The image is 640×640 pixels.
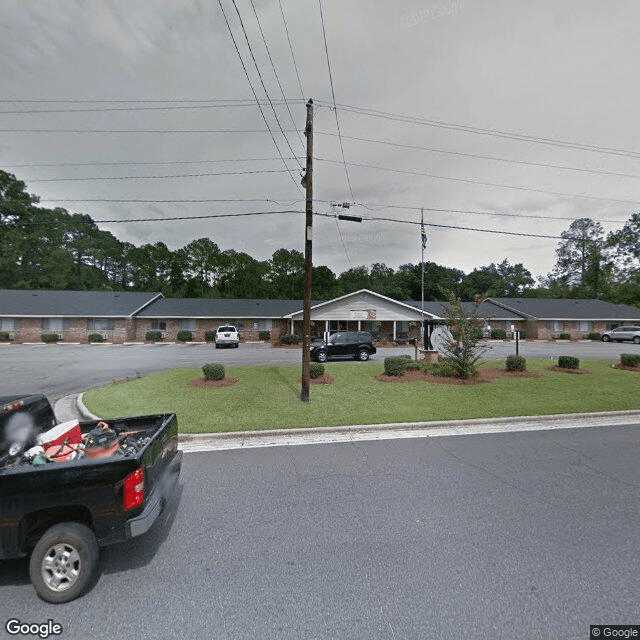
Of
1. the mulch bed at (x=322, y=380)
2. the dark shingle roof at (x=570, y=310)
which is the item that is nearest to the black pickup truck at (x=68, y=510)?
the mulch bed at (x=322, y=380)

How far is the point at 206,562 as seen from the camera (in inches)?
127

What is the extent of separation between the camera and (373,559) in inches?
128

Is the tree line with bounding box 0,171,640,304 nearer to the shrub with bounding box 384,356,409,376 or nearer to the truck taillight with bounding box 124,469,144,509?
the shrub with bounding box 384,356,409,376

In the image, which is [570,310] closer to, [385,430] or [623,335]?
[623,335]

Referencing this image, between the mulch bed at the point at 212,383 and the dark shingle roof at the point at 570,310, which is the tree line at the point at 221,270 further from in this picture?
the mulch bed at the point at 212,383

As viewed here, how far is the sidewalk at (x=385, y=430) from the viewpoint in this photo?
6.70m

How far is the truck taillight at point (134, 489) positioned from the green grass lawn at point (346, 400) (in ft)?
13.6

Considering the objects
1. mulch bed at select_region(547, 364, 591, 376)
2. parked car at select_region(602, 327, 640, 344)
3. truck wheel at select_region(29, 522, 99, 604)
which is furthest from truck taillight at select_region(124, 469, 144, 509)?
parked car at select_region(602, 327, 640, 344)

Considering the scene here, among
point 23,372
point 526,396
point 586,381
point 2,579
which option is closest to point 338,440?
point 2,579

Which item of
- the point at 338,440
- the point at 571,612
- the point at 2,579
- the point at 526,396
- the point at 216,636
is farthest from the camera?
the point at 526,396

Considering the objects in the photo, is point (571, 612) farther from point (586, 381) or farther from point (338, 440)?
point (586, 381)

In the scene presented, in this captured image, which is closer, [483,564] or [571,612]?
[571,612]

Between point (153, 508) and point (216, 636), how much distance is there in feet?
4.02

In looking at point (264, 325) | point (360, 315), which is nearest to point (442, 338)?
point (360, 315)
